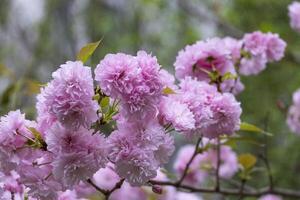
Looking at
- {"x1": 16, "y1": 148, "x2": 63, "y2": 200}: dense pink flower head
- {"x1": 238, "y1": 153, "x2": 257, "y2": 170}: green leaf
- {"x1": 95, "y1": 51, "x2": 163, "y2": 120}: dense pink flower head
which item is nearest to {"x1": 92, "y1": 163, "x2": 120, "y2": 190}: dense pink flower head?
{"x1": 238, "y1": 153, "x2": 257, "y2": 170}: green leaf

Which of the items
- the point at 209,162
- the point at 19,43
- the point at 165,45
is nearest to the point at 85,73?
the point at 209,162

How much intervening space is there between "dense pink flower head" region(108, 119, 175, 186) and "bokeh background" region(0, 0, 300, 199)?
7.02ft

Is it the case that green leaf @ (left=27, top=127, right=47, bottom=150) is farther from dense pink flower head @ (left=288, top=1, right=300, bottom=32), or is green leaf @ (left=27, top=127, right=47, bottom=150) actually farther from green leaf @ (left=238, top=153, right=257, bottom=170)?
dense pink flower head @ (left=288, top=1, right=300, bottom=32)

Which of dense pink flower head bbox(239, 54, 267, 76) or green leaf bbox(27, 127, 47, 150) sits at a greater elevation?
dense pink flower head bbox(239, 54, 267, 76)

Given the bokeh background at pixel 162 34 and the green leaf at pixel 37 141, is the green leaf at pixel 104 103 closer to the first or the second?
the green leaf at pixel 37 141

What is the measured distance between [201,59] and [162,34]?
4305 mm

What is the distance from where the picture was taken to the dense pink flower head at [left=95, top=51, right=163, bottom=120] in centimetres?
112

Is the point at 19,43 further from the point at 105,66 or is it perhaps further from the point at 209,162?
the point at 105,66

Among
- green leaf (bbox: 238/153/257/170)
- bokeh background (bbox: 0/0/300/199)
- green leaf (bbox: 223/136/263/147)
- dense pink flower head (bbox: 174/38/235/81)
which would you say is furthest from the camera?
bokeh background (bbox: 0/0/300/199)

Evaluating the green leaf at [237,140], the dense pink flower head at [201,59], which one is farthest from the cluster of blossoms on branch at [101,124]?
the green leaf at [237,140]

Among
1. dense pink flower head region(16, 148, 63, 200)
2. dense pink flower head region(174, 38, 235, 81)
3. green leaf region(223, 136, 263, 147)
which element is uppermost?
dense pink flower head region(174, 38, 235, 81)

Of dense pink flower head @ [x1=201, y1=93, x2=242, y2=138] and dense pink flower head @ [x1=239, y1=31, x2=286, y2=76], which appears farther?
dense pink flower head @ [x1=239, y1=31, x2=286, y2=76]

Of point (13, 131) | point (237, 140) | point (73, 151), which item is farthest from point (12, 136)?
point (237, 140)

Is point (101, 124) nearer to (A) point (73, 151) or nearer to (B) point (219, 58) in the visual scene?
(A) point (73, 151)
